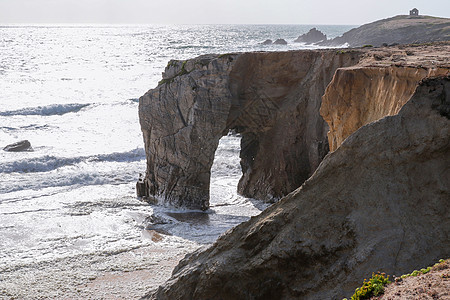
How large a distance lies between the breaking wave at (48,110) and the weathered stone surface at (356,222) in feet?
137

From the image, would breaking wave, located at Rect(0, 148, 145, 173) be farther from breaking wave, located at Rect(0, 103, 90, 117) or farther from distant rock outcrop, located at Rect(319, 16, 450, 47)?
distant rock outcrop, located at Rect(319, 16, 450, 47)

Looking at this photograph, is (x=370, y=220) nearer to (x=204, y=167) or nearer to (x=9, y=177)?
(x=204, y=167)

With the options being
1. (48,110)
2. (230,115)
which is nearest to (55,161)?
(230,115)

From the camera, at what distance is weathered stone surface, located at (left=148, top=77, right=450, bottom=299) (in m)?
7.45

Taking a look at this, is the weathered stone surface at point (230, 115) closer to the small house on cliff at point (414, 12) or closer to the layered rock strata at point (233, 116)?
the layered rock strata at point (233, 116)

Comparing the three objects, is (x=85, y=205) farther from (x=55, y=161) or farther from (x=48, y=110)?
(x=48, y=110)

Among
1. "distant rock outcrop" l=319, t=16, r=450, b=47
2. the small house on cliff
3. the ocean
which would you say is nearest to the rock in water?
the ocean

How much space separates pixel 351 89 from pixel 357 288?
8485 mm

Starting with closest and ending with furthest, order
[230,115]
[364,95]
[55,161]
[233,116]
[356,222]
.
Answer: [356,222]
[364,95]
[230,115]
[233,116]
[55,161]

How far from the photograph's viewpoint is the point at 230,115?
908 inches

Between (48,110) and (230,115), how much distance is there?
30.1 m

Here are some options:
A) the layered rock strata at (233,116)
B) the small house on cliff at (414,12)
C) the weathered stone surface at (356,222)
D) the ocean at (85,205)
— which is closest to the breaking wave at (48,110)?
the ocean at (85,205)

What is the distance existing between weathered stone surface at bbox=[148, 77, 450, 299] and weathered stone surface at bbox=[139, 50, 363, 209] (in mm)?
12966

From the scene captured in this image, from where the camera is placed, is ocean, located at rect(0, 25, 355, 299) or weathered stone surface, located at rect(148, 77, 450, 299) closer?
weathered stone surface, located at rect(148, 77, 450, 299)
